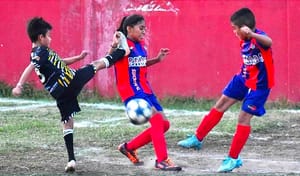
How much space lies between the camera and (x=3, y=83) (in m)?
16.9

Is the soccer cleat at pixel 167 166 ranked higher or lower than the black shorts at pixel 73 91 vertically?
lower

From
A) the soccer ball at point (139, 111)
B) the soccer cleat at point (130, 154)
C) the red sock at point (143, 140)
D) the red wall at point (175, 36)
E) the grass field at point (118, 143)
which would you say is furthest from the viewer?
the red wall at point (175, 36)

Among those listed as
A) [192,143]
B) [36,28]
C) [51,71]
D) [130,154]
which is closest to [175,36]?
[192,143]

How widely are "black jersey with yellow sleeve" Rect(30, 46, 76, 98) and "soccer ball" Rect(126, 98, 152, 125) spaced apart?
68cm

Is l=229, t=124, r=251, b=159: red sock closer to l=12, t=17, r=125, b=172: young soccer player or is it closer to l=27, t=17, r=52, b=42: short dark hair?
l=12, t=17, r=125, b=172: young soccer player

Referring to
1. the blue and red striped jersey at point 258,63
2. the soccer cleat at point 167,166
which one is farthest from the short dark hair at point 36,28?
the blue and red striped jersey at point 258,63

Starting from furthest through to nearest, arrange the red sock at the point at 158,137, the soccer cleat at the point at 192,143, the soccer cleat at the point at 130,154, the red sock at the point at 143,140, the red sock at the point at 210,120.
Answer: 1. the soccer cleat at the point at 192,143
2. the red sock at the point at 210,120
3. the soccer cleat at the point at 130,154
4. the red sock at the point at 143,140
5. the red sock at the point at 158,137

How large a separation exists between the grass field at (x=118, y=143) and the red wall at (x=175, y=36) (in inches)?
53.0

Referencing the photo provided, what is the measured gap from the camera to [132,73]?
8219mm

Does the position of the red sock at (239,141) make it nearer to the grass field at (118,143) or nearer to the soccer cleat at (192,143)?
the grass field at (118,143)

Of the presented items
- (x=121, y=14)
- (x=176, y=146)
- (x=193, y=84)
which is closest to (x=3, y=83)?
(x=121, y=14)

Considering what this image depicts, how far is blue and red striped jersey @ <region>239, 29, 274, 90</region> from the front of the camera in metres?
8.10

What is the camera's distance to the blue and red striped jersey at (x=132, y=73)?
820cm

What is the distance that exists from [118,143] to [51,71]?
7.10ft
